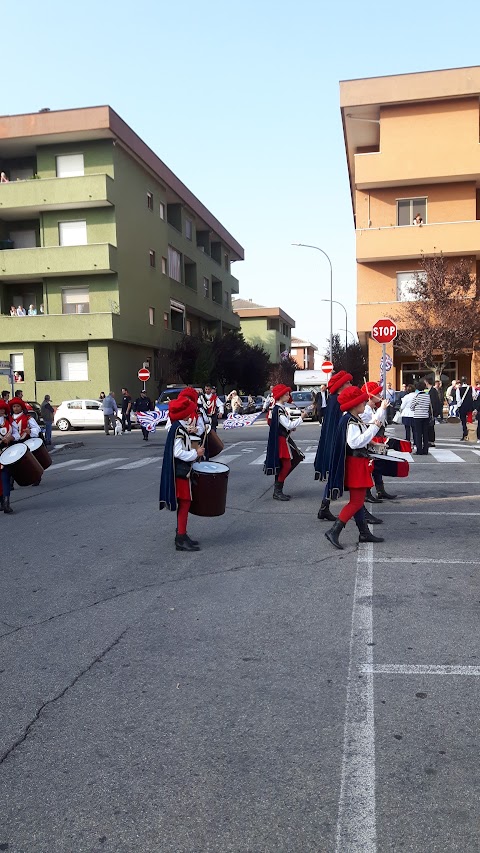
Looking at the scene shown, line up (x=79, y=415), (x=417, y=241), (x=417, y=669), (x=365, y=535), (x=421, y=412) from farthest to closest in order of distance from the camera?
(x=417, y=241) → (x=79, y=415) → (x=421, y=412) → (x=365, y=535) → (x=417, y=669)

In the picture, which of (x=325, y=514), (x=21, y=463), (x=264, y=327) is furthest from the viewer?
(x=264, y=327)

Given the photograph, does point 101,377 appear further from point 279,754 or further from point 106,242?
point 279,754

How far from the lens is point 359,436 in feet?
24.0

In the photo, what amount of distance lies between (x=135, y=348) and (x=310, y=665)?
3716cm

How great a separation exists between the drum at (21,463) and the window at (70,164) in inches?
1143

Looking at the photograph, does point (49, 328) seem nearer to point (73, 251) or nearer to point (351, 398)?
point (73, 251)

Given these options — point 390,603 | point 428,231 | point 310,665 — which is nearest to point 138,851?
→ point 310,665

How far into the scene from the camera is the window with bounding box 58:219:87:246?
36.9 m

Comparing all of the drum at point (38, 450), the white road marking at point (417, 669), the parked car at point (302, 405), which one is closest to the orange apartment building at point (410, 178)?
the parked car at point (302, 405)

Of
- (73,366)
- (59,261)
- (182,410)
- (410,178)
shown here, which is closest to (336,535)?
(182,410)

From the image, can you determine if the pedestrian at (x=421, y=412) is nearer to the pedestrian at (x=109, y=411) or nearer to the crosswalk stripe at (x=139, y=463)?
the crosswalk stripe at (x=139, y=463)

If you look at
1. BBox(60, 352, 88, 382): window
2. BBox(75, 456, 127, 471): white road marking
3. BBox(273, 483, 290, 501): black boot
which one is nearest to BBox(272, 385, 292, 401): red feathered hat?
BBox(273, 483, 290, 501): black boot

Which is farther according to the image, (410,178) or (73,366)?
(73,366)

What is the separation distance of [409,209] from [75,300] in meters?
16.8
